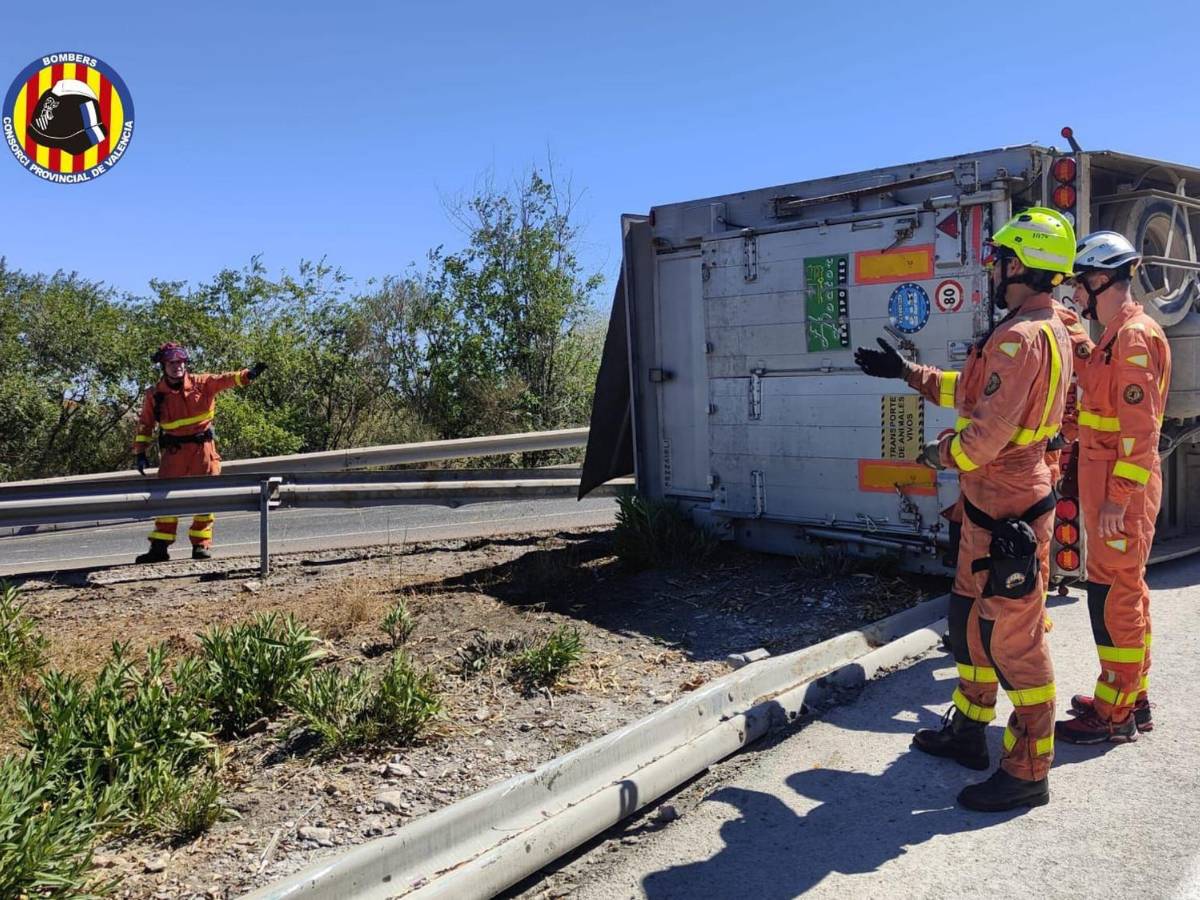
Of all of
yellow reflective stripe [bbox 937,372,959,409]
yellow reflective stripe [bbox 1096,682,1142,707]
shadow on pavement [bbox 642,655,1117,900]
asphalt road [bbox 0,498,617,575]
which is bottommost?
shadow on pavement [bbox 642,655,1117,900]

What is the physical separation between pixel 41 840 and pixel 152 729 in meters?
0.94

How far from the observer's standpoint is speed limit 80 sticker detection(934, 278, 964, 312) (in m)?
6.18

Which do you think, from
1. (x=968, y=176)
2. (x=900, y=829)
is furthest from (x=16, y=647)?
(x=968, y=176)

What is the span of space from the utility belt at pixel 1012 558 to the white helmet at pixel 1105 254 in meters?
1.49

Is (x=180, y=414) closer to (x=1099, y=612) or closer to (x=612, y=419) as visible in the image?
(x=612, y=419)

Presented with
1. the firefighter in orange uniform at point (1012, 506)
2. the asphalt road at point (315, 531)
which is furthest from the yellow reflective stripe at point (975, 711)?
the asphalt road at point (315, 531)

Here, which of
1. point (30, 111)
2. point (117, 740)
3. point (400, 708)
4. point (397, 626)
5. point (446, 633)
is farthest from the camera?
point (30, 111)

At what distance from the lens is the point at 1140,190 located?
6914 millimetres

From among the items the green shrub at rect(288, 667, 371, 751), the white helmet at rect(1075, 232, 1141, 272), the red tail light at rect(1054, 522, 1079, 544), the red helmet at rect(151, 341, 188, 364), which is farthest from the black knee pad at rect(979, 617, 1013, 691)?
the red helmet at rect(151, 341, 188, 364)

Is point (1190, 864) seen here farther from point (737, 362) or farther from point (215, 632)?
point (737, 362)

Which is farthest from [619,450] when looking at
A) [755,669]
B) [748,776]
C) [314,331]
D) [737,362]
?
[314,331]

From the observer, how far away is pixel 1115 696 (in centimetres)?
441

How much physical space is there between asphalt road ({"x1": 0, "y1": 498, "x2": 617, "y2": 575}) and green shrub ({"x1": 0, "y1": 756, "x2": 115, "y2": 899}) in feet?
16.9

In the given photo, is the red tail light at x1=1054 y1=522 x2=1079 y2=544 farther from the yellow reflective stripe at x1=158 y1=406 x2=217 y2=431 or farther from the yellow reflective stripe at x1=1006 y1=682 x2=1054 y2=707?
the yellow reflective stripe at x1=158 y1=406 x2=217 y2=431
